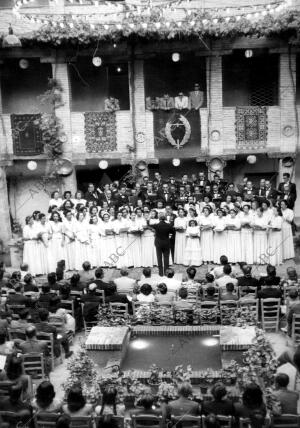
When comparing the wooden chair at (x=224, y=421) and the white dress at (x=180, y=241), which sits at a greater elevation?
the white dress at (x=180, y=241)

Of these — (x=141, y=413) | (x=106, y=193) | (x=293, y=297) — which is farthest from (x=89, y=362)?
(x=106, y=193)

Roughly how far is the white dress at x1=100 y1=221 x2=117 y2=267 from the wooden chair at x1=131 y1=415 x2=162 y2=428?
9756mm

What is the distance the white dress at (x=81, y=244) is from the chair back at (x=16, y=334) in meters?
6.22


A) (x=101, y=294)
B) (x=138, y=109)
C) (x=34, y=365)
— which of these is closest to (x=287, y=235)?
(x=101, y=294)

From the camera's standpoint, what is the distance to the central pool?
1105 cm

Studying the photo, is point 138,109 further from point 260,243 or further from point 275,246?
point 275,246

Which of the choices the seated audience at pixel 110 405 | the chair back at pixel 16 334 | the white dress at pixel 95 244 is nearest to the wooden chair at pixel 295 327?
the seated audience at pixel 110 405

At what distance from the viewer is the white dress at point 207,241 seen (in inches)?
711

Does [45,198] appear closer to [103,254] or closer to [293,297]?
[103,254]

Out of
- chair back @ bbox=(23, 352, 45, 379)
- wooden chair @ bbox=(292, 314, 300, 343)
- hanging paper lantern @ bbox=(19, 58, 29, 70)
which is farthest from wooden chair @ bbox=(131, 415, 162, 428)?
hanging paper lantern @ bbox=(19, 58, 29, 70)

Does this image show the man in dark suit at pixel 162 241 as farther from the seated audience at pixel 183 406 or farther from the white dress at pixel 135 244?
the seated audience at pixel 183 406

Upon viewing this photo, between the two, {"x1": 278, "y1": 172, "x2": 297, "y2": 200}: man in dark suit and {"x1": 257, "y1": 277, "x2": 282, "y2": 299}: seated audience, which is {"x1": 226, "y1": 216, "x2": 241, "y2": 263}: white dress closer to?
{"x1": 278, "y1": 172, "x2": 297, "y2": 200}: man in dark suit

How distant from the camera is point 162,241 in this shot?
57.0 feet

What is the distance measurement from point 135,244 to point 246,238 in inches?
124
